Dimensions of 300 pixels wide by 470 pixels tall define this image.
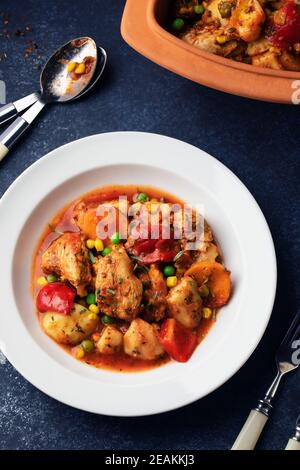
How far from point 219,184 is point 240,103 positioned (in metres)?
0.60

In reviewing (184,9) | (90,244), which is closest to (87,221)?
(90,244)

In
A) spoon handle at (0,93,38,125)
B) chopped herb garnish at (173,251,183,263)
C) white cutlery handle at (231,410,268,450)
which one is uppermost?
spoon handle at (0,93,38,125)

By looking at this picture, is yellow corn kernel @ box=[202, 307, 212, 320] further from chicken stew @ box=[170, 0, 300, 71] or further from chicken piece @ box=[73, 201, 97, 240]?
chicken stew @ box=[170, 0, 300, 71]

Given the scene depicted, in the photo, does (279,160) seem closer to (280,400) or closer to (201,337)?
(201,337)

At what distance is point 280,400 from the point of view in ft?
11.3

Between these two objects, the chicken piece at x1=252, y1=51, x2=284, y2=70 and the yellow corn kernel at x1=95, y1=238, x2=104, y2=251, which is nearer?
the chicken piece at x1=252, y1=51, x2=284, y2=70

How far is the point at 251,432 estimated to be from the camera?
10.8 ft

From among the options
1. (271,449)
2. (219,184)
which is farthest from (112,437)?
(219,184)

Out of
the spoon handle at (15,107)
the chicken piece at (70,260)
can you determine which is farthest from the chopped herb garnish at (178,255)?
the spoon handle at (15,107)

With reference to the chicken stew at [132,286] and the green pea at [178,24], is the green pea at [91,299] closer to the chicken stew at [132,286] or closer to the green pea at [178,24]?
the chicken stew at [132,286]

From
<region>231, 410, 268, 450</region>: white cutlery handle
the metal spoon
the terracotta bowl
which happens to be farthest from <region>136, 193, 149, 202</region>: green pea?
<region>231, 410, 268, 450</region>: white cutlery handle

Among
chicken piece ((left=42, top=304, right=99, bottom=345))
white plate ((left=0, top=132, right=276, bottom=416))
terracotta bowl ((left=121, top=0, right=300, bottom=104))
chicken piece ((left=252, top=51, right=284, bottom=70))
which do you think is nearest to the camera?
terracotta bowl ((left=121, top=0, right=300, bottom=104))

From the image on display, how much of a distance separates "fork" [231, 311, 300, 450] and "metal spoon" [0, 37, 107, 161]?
180cm

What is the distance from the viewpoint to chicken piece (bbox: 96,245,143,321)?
10.7ft
